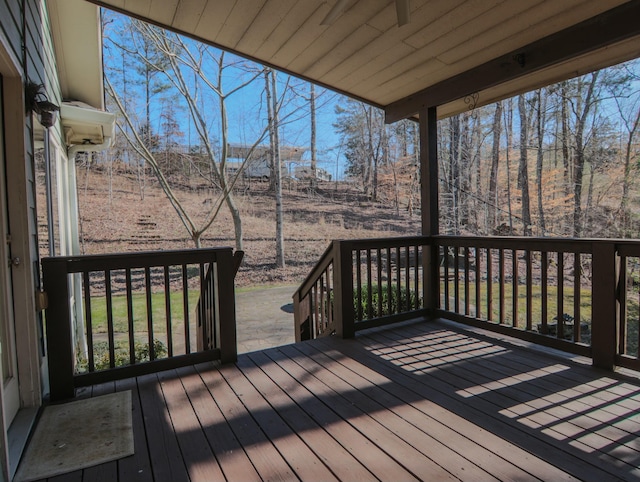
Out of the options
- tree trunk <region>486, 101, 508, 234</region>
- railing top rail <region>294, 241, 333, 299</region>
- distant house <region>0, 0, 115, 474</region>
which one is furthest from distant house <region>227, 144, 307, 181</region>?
distant house <region>0, 0, 115, 474</region>

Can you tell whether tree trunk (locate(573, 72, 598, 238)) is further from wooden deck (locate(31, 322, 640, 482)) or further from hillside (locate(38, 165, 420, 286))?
wooden deck (locate(31, 322, 640, 482))

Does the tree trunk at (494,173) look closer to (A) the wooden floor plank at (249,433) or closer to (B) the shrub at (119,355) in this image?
(B) the shrub at (119,355)

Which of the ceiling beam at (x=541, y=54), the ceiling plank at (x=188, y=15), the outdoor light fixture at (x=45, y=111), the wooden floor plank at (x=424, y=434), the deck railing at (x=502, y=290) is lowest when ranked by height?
the wooden floor plank at (x=424, y=434)

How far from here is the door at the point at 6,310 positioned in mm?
2057

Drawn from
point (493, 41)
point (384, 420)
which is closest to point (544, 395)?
point (384, 420)

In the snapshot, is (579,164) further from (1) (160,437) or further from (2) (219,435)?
(1) (160,437)

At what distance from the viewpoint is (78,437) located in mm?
1954

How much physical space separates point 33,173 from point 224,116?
8463 mm

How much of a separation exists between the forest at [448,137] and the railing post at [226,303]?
7.15 m

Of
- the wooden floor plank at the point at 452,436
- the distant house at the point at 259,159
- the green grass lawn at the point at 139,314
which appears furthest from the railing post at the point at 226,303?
the distant house at the point at 259,159

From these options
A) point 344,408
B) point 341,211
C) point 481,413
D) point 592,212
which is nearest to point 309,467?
point 344,408

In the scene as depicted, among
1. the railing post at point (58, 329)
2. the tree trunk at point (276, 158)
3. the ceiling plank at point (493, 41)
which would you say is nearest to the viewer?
the railing post at point (58, 329)

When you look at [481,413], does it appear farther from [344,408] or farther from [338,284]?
[338,284]

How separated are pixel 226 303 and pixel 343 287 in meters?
1.13
